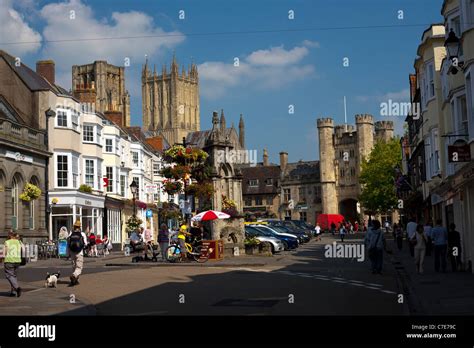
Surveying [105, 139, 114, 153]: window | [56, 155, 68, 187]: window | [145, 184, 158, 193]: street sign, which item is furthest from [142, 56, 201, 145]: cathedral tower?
[56, 155, 68, 187]: window

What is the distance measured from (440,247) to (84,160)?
2777 centimetres

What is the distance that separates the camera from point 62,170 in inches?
1603

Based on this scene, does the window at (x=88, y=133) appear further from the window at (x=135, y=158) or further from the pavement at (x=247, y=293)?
Answer: the pavement at (x=247, y=293)

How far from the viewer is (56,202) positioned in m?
39.4

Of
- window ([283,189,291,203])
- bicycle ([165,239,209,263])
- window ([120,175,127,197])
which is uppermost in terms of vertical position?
window ([283,189,291,203])

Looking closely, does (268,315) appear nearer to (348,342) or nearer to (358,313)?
(358,313)

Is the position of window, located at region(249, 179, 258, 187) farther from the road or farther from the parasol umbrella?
the road

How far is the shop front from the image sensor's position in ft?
132

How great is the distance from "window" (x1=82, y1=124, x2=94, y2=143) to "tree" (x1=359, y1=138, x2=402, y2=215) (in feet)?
141

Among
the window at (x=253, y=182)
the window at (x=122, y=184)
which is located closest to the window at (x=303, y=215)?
the window at (x=253, y=182)

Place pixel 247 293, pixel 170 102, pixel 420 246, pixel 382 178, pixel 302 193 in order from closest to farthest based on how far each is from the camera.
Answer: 1. pixel 247 293
2. pixel 420 246
3. pixel 382 178
4. pixel 302 193
5. pixel 170 102

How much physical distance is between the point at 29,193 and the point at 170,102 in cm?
14407

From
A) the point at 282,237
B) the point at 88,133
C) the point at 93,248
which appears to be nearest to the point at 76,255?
the point at 93,248

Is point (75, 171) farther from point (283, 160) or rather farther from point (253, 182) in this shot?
point (283, 160)
